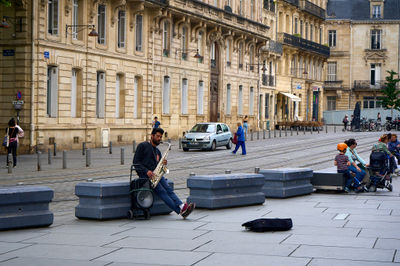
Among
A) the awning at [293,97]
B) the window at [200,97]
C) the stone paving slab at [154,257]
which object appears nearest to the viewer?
the stone paving slab at [154,257]

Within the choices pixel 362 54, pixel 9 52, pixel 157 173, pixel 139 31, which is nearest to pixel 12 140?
pixel 9 52

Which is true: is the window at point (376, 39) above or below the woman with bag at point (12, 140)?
above

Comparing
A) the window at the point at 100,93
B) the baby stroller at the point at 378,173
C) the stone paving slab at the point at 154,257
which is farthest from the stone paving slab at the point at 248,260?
the window at the point at 100,93

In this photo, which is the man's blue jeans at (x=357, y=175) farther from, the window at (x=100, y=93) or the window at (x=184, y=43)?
the window at (x=184, y=43)

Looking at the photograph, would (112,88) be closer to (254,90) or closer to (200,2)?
(200,2)

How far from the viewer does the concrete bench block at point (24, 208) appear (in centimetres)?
1196

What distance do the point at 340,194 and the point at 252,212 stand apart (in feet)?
16.0

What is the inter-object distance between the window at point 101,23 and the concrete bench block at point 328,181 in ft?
74.1

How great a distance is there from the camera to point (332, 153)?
3816 centimetres

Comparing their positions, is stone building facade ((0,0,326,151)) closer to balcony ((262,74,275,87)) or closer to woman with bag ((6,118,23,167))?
balcony ((262,74,275,87))

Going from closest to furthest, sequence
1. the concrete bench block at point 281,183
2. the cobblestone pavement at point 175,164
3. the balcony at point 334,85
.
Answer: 1. the concrete bench block at point 281,183
2. the cobblestone pavement at point 175,164
3. the balcony at point 334,85

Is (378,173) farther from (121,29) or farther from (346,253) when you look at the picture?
(121,29)

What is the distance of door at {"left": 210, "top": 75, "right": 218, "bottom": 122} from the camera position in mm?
54906

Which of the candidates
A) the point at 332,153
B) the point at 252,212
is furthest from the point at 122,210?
the point at 332,153
